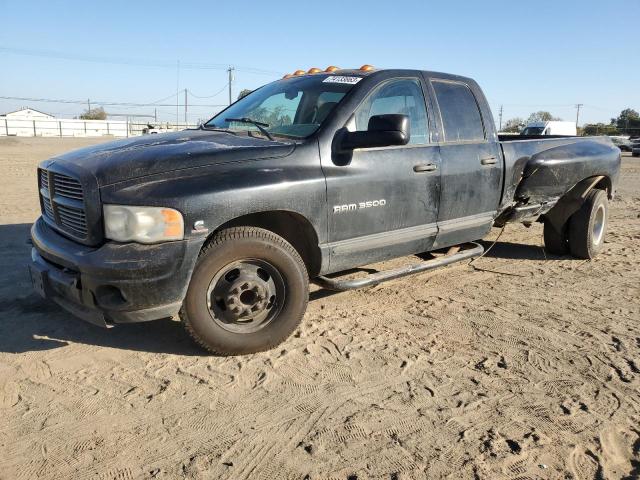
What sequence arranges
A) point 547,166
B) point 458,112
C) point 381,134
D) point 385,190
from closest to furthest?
point 381,134 < point 385,190 < point 458,112 < point 547,166

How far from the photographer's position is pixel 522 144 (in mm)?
5254

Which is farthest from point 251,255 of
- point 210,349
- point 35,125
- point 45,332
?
point 35,125

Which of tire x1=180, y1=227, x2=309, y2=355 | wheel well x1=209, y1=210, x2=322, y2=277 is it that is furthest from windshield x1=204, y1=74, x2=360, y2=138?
tire x1=180, y1=227, x2=309, y2=355

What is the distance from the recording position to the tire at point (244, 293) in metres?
3.24

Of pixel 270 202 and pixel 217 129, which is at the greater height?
pixel 217 129

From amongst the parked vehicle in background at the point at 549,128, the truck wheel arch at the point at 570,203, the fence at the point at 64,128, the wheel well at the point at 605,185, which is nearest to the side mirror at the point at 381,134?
the truck wheel arch at the point at 570,203

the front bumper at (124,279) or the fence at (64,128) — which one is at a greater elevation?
the fence at (64,128)

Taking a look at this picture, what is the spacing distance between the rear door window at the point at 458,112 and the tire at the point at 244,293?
200cm

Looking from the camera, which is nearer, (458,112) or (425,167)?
(425,167)

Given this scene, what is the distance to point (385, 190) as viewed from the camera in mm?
3973

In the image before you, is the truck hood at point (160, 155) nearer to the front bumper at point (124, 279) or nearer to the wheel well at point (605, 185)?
the front bumper at point (124, 279)

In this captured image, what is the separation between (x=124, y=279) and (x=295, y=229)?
1.28m

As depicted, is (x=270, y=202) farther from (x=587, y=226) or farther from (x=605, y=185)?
(x=605, y=185)

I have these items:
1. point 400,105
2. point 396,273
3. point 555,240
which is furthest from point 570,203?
point 396,273
